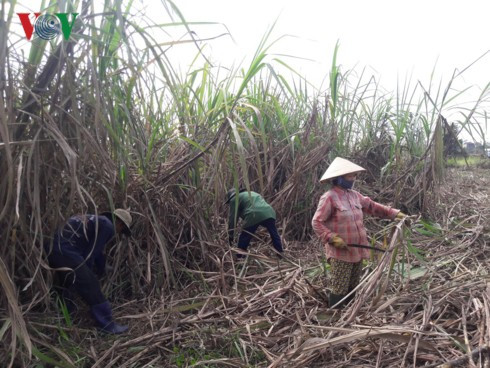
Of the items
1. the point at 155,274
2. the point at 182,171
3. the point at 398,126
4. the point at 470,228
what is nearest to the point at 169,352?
the point at 155,274

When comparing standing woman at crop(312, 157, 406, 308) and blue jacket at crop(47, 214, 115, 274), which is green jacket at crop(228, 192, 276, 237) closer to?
standing woman at crop(312, 157, 406, 308)

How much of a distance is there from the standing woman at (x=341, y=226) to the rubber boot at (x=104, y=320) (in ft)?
4.28

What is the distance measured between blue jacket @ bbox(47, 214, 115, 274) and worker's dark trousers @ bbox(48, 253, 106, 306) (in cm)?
4

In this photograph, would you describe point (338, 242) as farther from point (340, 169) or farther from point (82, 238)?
point (82, 238)

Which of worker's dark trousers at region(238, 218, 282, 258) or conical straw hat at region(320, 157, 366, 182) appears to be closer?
conical straw hat at region(320, 157, 366, 182)

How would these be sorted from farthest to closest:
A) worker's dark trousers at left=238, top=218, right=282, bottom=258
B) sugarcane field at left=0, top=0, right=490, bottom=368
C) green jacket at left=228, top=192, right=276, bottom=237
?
1. worker's dark trousers at left=238, top=218, right=282, bottom=258
2. green jacket at left=228, top=192, right=276, bottom=237
3. sugarcane field at left=0, top=0, right=490, bottom=368

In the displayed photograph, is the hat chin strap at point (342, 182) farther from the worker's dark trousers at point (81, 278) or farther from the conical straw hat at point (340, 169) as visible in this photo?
the worker's dark trousers at point (81, 278)

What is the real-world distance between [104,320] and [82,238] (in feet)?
1.59

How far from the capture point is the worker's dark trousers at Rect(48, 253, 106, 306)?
8.64 feet

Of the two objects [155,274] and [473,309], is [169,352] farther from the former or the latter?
[473,309]

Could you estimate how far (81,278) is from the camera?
2703 mm

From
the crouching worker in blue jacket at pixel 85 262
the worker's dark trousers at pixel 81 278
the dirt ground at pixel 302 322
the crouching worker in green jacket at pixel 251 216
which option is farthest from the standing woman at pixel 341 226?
the worker's dark trousers at pixel 81 278

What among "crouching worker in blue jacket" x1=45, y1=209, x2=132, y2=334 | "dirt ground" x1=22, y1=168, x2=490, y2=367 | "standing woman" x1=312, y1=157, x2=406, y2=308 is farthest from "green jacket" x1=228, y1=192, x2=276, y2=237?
"crouching worker in blue jacket" x1=45, y1=209, x2=132, y2=334

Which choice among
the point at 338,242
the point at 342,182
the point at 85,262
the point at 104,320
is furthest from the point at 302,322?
the point at 85,262
